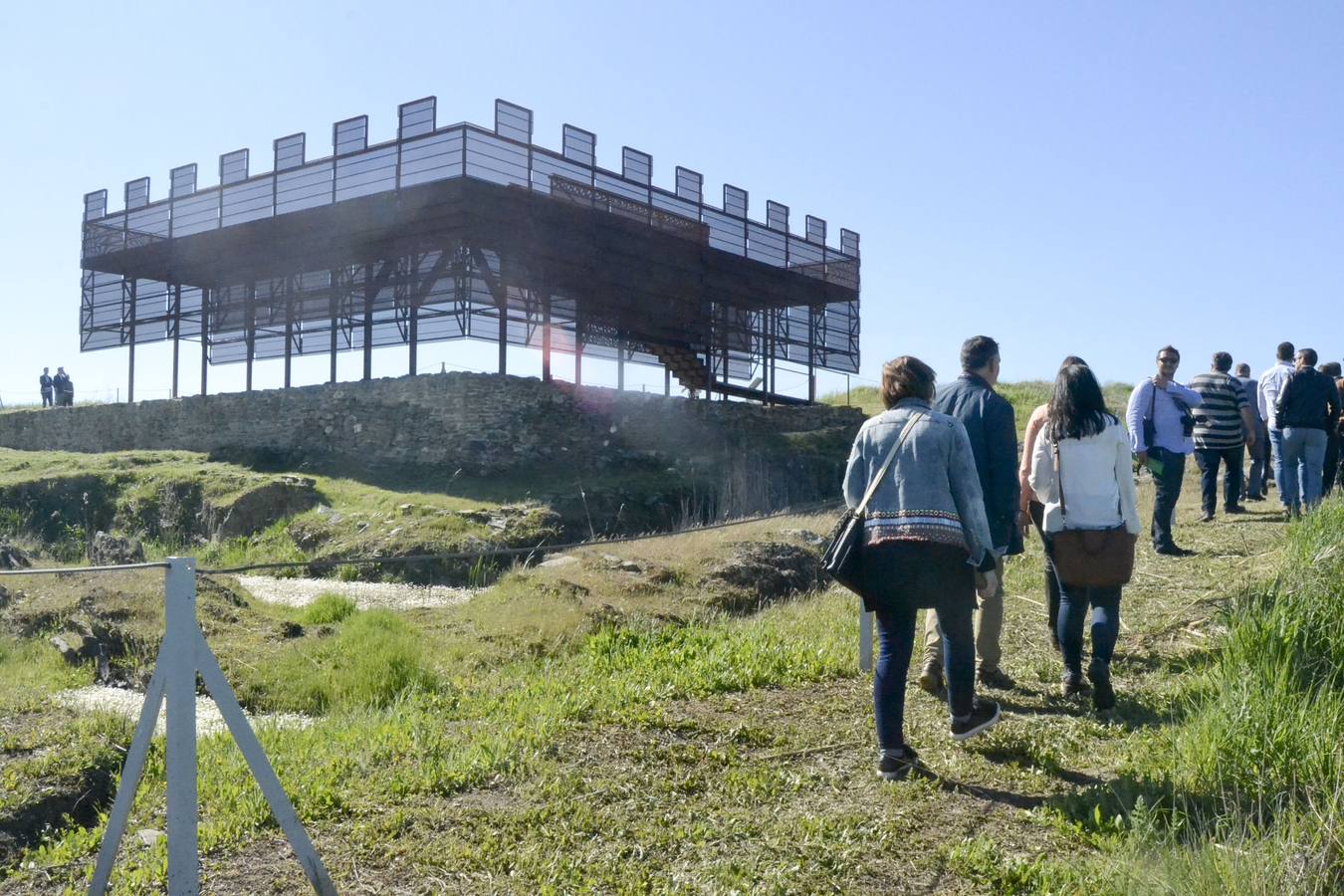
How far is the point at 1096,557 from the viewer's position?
5586mm

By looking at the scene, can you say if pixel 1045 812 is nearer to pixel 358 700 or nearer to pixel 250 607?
pixel 358 700

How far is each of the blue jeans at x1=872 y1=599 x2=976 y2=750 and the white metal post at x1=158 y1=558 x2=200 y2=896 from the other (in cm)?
272

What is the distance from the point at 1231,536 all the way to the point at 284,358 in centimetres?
2154

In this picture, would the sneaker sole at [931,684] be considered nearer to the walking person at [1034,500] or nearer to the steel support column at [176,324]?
the walking person at [1034,500]

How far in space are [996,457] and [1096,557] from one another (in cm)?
70

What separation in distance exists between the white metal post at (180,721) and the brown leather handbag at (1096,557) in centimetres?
412

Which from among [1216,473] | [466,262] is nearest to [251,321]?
[466,262]

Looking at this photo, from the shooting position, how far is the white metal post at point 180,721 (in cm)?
349

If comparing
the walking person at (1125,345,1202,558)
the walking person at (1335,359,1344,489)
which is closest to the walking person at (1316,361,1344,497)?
the walking person at (1335,359,1344,489)

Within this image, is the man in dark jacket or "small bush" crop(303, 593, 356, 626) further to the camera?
"small bush" crop(303, 593, 356, 626)

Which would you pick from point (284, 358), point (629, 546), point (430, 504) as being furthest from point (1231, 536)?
point (284, 358)

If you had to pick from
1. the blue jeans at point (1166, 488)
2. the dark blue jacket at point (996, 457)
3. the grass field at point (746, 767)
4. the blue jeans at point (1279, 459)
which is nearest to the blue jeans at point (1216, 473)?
the blue jeans at point (1279, 459)

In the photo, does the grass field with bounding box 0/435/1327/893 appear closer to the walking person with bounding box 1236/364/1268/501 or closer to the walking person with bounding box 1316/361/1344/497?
the walking person with bounding box 1316/361/1344/497

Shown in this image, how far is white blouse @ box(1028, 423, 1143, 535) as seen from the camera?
5.64 meters
